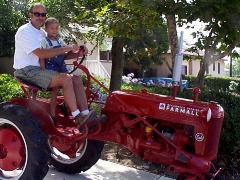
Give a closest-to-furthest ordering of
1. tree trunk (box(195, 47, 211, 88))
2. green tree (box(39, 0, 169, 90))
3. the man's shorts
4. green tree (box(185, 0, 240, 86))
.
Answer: the man's shorts
green tree (box(185, 0, 240, 86))
green tree (box(39, 0, 169, 90))
tree trunk (box(195, 47, 211, 88))

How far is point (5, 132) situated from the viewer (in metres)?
5.47

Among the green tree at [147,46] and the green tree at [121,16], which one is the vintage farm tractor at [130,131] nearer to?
the green tree at [121,16]

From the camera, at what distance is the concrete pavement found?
596 centimetres

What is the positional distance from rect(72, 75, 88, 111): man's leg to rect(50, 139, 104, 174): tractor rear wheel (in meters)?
0.77

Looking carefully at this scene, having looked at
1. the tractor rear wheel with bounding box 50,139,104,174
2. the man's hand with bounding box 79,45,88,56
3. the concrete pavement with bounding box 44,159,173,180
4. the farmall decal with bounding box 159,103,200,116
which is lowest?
the concrete pavement with bounding box 44,159,173,180

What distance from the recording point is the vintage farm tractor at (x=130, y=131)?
4.77 metres

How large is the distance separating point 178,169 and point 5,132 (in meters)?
2.16

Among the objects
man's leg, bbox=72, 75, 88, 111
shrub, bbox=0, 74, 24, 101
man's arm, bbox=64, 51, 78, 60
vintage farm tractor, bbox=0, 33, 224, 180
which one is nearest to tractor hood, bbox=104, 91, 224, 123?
vintage farm tractor, bbox=0, 33, 224, 180

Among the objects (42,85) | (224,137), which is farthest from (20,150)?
(224,137)

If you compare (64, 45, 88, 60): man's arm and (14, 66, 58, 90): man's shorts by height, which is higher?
(64, 45, 88, 60): man's arm

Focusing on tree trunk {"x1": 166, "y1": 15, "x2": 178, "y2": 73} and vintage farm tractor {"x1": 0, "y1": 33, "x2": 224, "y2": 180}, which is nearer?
vintage farm tractor {"x1": 0, "y1": 33, "x2": 224, "y2": 180}

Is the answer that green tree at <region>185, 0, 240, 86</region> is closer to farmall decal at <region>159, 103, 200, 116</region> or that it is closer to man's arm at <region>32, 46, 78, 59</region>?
farmall decal at <region>159, 103, 200, 116</region>

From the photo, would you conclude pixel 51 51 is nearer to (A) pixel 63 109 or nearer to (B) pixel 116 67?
(A) pixel 63 109

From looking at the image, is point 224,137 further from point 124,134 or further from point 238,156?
point 124,134
